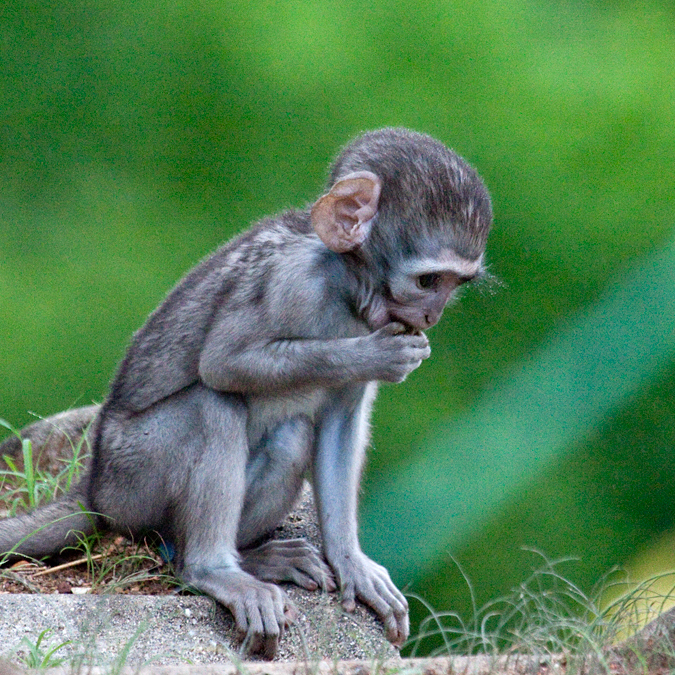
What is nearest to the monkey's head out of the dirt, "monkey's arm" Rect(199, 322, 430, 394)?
"monkey's arm" Rect(199, 322, 430, 394)

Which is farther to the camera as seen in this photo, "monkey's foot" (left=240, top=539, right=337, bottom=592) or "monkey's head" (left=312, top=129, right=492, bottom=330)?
"monkey's foot" (left=240, top=539, right=337, bottom=592)

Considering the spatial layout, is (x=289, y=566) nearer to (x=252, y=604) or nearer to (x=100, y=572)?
(x=252, y=604)

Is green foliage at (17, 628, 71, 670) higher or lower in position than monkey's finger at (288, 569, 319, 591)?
higher

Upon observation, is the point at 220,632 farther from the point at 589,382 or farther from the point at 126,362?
the point at 589,382

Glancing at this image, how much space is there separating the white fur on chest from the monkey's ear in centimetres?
74

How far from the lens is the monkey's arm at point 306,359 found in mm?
4223

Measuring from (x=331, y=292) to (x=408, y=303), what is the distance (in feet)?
1.25

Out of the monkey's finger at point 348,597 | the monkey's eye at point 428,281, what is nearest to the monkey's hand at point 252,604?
the monkey's finger at point 348,597

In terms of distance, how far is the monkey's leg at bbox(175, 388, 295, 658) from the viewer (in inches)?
168

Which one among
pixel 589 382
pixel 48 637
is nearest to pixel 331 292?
pixel 48 637

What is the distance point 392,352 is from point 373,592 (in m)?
1.23

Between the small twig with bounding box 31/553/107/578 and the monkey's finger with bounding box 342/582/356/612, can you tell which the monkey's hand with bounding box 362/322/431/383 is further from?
the small twig with bounding box 31/553/107/578

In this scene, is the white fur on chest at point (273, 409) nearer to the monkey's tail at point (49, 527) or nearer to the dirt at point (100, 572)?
the dirt at point (100, 572)

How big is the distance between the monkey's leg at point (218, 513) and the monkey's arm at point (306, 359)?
0.56 ft
